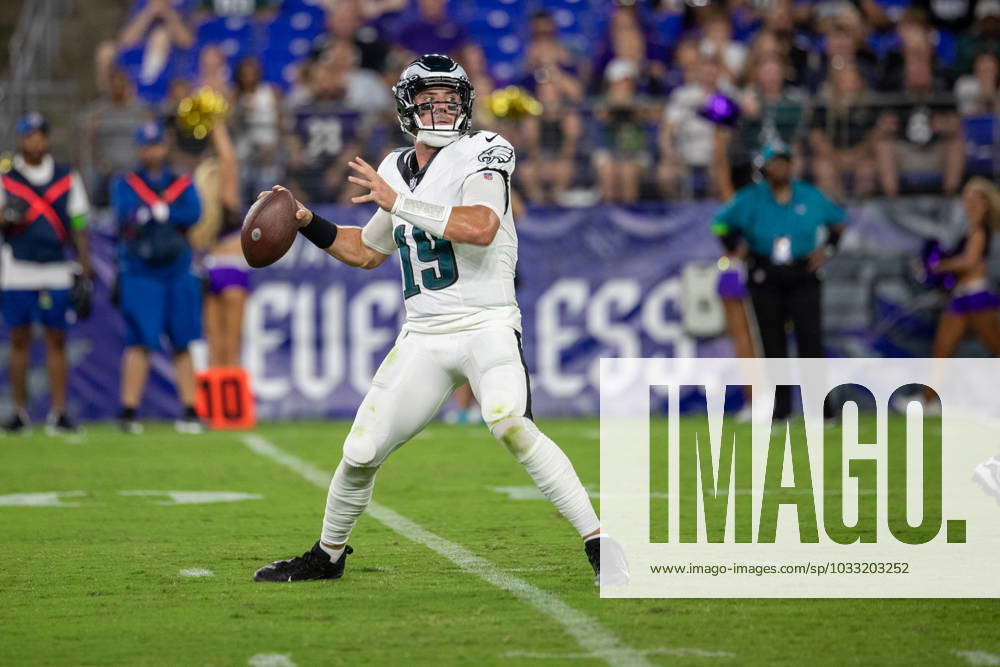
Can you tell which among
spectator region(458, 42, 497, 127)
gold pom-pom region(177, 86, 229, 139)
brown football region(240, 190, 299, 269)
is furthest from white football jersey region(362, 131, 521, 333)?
spectator region(458, 42, 497, 127)

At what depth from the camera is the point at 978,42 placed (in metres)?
14.9

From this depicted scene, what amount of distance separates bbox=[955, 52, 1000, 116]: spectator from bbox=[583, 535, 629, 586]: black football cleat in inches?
348

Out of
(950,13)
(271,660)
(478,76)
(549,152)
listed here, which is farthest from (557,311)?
(271,660)

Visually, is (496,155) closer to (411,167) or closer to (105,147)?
(411,167)

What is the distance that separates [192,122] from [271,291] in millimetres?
1526

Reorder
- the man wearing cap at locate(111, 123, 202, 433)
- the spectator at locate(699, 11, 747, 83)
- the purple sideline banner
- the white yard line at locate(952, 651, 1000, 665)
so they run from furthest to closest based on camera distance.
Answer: the spectator at locate(699, 11, 747, 83) → the purple sideline banner → the man wearing cap at locate(111, 123, 202, 433) → the white yard line at locate(952, 651, 1000, 665)

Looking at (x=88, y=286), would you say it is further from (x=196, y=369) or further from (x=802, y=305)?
(x=802, y=305)

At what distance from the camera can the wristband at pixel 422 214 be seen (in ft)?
18.0

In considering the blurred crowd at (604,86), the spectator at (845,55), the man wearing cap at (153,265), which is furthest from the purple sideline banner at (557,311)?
the spectator at (845,55)

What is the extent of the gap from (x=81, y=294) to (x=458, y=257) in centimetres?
687

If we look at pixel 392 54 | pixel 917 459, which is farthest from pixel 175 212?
pixel 917 459

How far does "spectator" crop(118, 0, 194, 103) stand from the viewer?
52.4 ft

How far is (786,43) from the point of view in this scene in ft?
47.7

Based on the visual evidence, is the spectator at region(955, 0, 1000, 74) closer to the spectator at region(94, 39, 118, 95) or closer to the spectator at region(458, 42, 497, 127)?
the spectator at region(458, 42, 497, 127)
